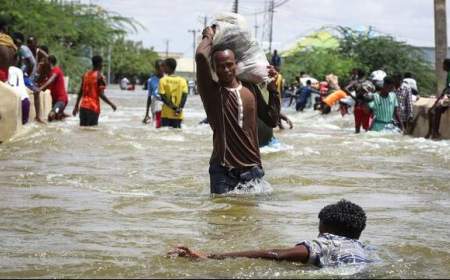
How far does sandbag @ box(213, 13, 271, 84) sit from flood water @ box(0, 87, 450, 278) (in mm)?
954

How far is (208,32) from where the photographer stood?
737 cm

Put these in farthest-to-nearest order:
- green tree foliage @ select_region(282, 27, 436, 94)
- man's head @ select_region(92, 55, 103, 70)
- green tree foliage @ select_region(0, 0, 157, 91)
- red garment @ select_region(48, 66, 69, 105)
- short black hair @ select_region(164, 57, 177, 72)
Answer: green tree foliage @ select_region(282, 27, 436, 94) < green tree foliage @ select_region(0, 0, 157, 91) < red garment @ select_region(48, 66, 69, 105) < man's head @ select_region(92, 55, 103, 70) < short black hair @ select_region(164, 57, 177, 72)

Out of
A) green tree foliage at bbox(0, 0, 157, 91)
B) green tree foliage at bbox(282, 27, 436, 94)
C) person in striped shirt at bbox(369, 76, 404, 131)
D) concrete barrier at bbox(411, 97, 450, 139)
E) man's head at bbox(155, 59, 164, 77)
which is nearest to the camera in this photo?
man's head at bbox(155, 59, 164, 77)

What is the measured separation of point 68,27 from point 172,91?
26473 millimetres

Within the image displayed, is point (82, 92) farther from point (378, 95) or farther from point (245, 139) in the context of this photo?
point (245, 139)

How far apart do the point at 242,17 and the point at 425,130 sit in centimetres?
1190

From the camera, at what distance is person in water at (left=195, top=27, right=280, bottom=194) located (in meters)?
7.27

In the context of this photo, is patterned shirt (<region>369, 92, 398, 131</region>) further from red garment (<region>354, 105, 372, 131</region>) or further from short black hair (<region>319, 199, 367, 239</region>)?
short black hair (<region>319, 199, 367, 239</region>)

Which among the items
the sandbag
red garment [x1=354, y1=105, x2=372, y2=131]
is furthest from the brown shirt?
red garment [x1=354, y1=105, x2=372, y2=131]

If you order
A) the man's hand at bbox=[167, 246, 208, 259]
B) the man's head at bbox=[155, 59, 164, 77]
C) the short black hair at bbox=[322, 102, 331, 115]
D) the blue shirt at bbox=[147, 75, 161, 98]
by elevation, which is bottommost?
the short black hair at bbox=[322, 102, 331, 115]

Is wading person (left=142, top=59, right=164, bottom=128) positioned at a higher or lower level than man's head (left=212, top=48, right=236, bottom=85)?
lower

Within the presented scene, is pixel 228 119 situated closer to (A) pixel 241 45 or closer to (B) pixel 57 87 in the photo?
(A) pixel 241 45

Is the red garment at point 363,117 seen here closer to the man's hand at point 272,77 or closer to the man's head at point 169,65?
the man's head at point 169,65

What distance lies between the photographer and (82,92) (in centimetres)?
1673
